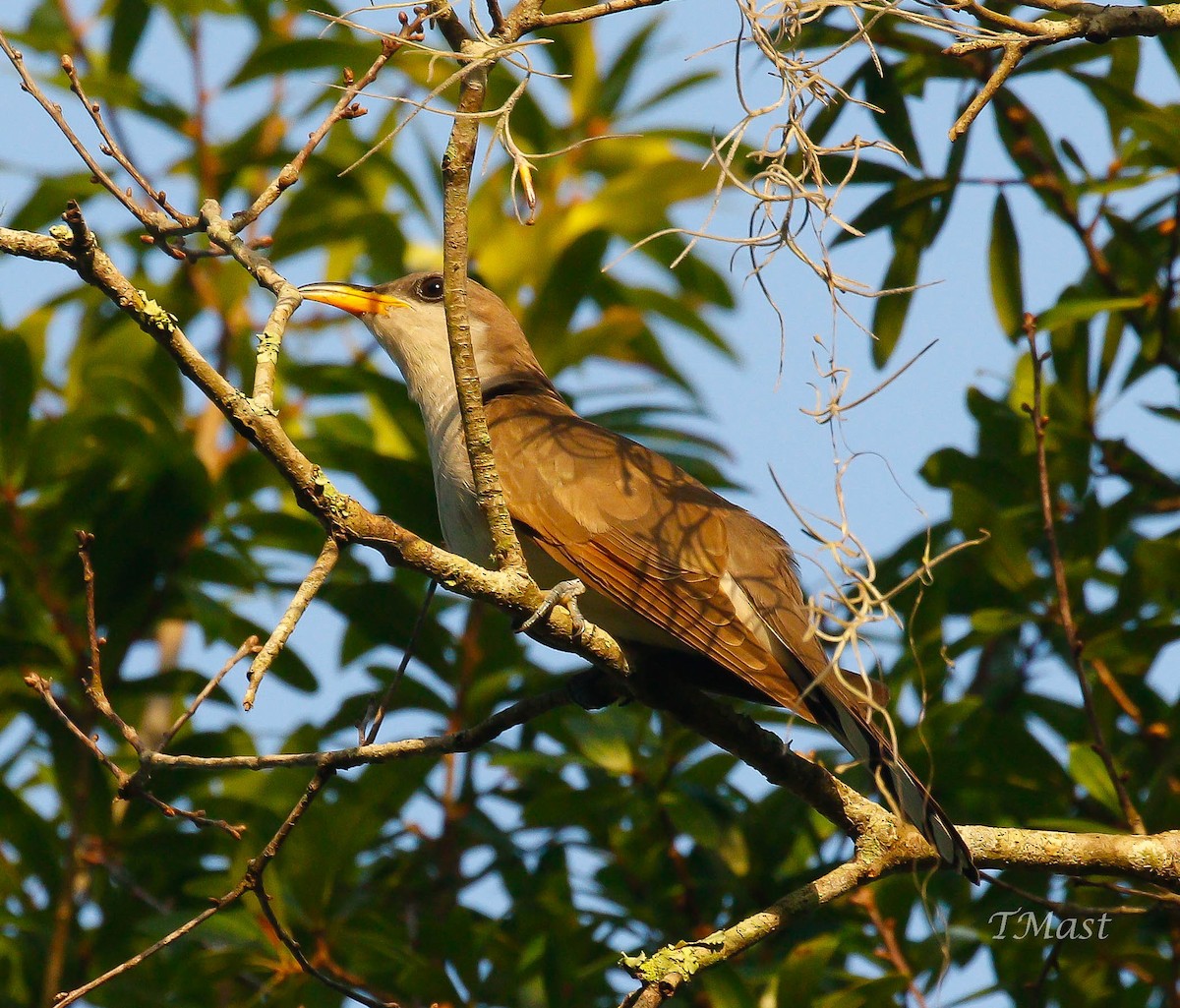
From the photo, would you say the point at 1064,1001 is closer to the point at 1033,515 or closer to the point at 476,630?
the point at 1033,515

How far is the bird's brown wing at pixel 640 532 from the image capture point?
3584 mm

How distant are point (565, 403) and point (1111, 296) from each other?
204 centimetres

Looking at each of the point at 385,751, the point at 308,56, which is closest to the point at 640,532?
the point at 385,751

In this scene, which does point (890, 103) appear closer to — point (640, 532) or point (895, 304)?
point (895, 304)

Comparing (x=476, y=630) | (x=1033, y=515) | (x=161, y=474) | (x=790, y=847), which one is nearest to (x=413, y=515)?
(x=476, y=630)

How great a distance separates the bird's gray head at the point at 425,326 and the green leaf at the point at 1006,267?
5.76 feet

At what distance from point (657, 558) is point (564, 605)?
0.95 m

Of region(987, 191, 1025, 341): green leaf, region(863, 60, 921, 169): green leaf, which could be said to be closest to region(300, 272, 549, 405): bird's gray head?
region(863, 60, 921, 169): green leaf

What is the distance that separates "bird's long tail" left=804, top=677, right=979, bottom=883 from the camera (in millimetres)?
3045

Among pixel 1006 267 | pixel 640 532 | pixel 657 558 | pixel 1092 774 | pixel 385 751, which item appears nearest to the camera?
pixel 385 751

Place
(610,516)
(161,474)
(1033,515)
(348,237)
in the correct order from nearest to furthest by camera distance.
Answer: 1. (610,516)
2. (1033,515)
3. (161,474)
4. (348,237)

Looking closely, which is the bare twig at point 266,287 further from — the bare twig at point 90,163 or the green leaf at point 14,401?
the green leaf at point 14,401

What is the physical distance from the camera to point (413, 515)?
5125 millimetres

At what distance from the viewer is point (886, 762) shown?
3023 millimetres
